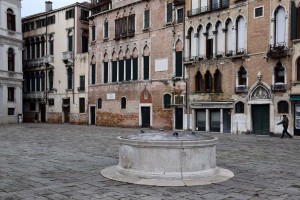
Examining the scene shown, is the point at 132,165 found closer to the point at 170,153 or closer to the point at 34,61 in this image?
the point at 170,153

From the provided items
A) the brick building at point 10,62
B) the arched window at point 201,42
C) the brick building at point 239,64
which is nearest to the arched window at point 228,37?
the brick building at point 239,64

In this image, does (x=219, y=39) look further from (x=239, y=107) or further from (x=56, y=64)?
(x=56, y=64)

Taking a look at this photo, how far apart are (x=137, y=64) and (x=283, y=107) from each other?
43.6 feet

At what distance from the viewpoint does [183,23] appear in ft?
87.6

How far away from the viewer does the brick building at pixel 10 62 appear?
1423 inches

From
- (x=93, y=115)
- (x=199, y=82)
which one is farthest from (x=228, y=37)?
(x=93, y=115)

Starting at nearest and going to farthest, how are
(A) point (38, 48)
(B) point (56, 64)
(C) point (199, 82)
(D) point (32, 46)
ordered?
(C) point (199, 82) < (B) point (56, 64) < (A) point (38, 48) < (D) point (32, 46)

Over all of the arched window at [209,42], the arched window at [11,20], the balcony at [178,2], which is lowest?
the arched window at [209,42]

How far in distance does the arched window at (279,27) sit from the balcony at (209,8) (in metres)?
3.76

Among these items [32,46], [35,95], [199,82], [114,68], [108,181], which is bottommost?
[108,181]

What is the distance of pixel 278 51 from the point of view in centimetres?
2078

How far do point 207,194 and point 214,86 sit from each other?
1856 cm

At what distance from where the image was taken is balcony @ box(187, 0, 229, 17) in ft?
79.1

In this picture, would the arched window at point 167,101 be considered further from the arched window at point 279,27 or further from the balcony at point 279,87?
the arched window at point 279,27
